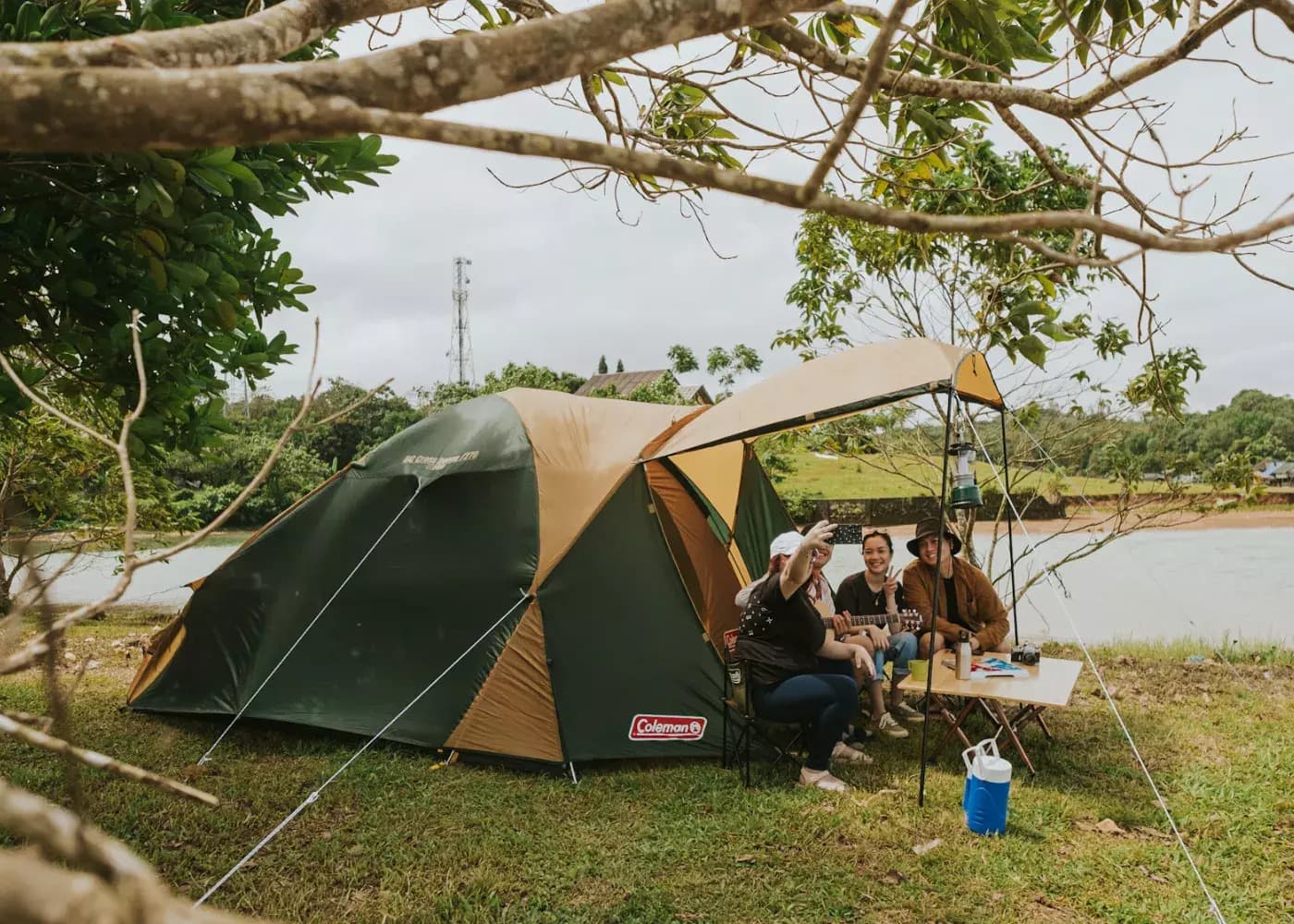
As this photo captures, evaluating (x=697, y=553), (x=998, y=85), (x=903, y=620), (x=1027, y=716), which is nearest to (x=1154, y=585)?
(x=903, y=620)

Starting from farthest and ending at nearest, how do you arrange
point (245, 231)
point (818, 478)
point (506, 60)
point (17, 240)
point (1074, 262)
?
point (818, 478) → point (245, 231) → point (17, 240) → point (1074, 262) → point (506, 60)

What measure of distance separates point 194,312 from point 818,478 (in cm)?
1053

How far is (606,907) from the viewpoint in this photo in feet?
9.97

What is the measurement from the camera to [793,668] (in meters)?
4.13

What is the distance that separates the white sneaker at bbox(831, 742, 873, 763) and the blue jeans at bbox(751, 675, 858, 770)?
0.94ft

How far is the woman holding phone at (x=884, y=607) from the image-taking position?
5.03m

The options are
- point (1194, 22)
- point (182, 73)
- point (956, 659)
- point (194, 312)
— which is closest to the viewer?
point (182, 73)

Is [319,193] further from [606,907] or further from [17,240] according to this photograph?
[606,907]

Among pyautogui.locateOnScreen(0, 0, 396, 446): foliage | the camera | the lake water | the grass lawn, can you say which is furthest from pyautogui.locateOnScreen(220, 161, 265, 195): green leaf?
the camera

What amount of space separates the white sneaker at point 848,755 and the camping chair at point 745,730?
187mm

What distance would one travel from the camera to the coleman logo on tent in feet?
14.3

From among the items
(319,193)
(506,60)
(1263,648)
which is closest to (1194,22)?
(506,60)

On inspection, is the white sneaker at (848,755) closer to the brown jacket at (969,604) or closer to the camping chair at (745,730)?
the camping chair at (745,730)

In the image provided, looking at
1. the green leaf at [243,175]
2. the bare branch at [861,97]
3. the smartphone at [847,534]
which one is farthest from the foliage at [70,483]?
the bare branch at [861,97]
